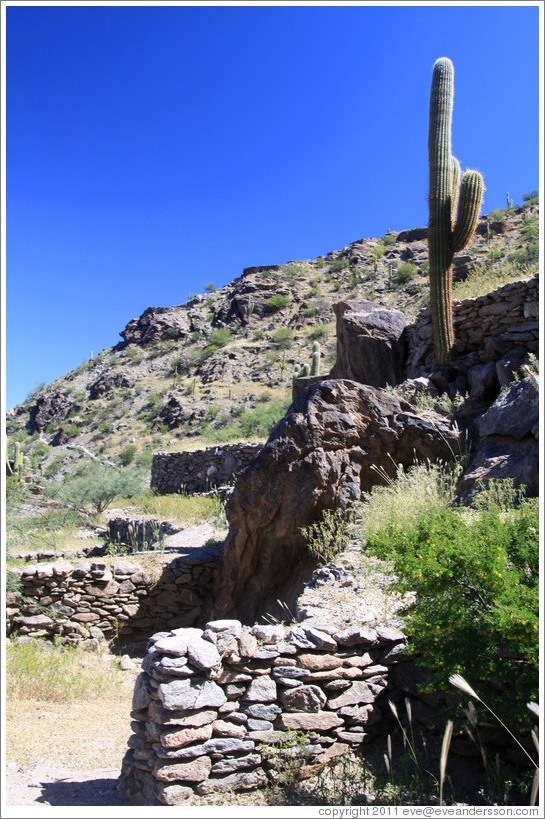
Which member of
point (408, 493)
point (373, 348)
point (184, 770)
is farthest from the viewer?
point (373, 348)

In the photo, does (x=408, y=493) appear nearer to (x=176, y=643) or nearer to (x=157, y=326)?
(x=176, y=643)

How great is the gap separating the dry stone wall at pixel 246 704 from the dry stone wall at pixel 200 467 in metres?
11.7

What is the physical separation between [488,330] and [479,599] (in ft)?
27.4

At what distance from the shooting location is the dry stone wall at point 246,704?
3.86 meters

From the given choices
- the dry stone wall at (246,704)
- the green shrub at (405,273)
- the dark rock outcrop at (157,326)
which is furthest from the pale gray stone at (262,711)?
the dark rock outcrop at (157,326)

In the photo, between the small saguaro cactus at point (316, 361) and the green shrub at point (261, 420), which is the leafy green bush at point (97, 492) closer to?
the green shrub at point (261, 420)

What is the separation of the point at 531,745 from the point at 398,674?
1.23 metres

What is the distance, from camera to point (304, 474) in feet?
24.9

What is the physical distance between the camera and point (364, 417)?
27.0 feet

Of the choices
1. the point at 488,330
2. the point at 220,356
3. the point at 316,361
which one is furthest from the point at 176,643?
the point at 220,356

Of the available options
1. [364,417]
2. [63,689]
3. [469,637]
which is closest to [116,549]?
[63,689]

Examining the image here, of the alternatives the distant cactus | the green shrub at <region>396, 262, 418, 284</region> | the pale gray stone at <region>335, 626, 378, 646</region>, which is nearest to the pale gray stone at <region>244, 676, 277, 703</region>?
the pale gray stone at <region>335, 626, 378, 646</region>

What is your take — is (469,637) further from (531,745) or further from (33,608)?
(33,608)

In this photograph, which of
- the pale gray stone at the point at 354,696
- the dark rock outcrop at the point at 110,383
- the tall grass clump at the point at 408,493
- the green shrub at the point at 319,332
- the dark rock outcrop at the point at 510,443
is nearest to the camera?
the pale gray stone at the point at 354,696
